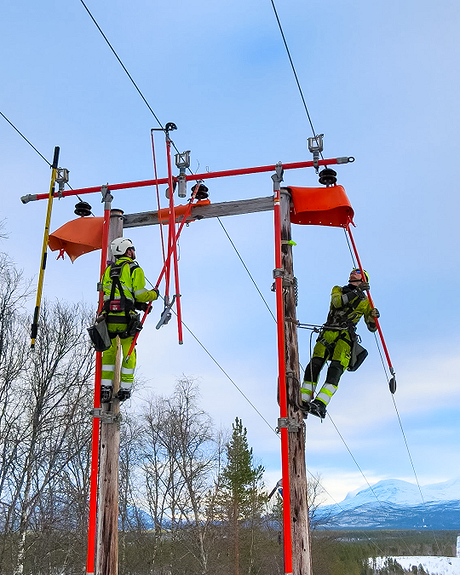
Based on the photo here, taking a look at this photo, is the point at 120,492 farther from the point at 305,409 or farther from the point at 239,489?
the point at 305,409

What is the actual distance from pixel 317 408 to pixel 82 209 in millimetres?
3907

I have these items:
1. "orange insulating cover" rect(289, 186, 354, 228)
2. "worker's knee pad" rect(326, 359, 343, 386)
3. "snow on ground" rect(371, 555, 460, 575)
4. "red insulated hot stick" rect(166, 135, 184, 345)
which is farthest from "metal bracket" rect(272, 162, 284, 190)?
"snow on ground" rect(371, 555, 460, 575)

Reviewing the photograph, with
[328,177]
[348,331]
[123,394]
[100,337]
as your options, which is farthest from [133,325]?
[328,177]

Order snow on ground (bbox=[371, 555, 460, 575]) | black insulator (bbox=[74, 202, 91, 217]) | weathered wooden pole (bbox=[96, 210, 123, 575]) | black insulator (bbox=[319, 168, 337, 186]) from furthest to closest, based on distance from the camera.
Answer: snow on ground (bbox=[371, 555, 460, 575]), black insulator (bbox=[74, 202, 91, 217]), black insulator (bbox=[319, 168, 337, 186]), weathered wooden pole (bbox=[96, 210, 123, 575])

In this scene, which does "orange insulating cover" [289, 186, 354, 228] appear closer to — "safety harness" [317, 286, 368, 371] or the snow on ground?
"safety harness" [317, 286, 368, 371]

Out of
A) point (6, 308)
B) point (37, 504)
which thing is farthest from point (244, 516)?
point (6, 308)

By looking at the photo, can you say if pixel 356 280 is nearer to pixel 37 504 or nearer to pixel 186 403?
pixel 37 504

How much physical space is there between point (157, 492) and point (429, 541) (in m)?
159

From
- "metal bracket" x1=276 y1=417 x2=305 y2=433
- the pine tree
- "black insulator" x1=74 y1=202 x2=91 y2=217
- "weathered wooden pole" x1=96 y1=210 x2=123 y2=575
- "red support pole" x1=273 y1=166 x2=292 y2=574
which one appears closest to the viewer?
"red support pole" x1=273 y1=166 x2=292 y2=574

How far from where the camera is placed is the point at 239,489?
107ft

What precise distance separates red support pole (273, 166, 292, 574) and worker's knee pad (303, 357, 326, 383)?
0.85m

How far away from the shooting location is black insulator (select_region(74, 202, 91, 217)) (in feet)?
26.5

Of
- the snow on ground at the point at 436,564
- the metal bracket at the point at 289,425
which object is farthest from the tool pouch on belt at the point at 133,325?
the snow on ground at the point at 436,564

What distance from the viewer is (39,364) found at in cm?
2398
